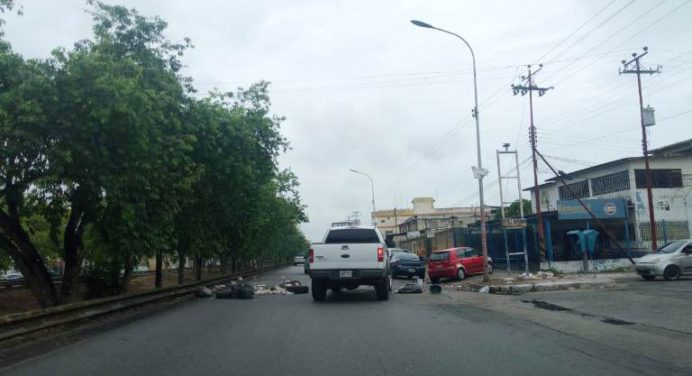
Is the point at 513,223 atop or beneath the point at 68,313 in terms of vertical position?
atop

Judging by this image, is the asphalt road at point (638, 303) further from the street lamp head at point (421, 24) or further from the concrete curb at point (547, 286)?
the street lamp head at point (421, 24)

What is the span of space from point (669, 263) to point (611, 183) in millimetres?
18667

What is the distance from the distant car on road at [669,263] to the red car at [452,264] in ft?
24.8

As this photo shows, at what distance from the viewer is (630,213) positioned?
35.5 meters

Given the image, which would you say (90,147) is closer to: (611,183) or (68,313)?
(68,313)

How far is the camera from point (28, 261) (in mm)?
15789

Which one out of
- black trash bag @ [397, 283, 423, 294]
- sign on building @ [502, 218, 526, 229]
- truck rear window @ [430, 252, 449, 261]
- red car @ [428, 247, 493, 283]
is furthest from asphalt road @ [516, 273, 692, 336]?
truck rear window @ [430, 252, 449, 261]

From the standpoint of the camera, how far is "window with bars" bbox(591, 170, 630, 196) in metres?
38.1

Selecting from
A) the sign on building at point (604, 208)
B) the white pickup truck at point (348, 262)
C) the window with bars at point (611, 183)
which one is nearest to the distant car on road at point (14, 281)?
the white pickup truck at point (348, 262)

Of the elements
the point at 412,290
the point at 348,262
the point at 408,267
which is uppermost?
the point at 348,262

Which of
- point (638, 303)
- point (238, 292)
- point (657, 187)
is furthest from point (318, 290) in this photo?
point (657, 187)

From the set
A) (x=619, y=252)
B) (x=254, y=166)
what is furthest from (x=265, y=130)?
(x=619, y=252)

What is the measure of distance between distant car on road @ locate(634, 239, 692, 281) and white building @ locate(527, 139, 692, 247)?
11.9 meters

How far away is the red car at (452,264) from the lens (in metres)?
27.2
